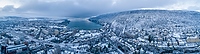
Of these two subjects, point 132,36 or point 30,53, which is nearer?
point 30,53

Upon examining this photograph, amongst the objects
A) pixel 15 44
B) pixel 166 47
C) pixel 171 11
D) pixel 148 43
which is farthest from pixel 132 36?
pixel 171 11

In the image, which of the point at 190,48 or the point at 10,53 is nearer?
the point at 10,53

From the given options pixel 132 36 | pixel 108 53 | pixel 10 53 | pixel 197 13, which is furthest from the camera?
pixel 197 13

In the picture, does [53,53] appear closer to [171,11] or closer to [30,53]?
[30,53]

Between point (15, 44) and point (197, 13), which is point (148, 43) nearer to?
point (15, 44)

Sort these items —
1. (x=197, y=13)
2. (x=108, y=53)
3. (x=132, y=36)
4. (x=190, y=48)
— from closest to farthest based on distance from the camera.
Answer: (x=108, y=53) < (x=190, y=48) < (x=132, y=36) < (x=197, y=13)

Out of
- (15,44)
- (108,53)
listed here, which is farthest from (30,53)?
(108,53)

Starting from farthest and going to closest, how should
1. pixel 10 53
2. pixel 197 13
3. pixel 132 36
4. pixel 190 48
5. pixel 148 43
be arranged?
pixel 197 13, pixel 132 36, pixel 148 43, pixel 190 48, pixel 10 53

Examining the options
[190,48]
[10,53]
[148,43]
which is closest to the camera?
[10,53]
